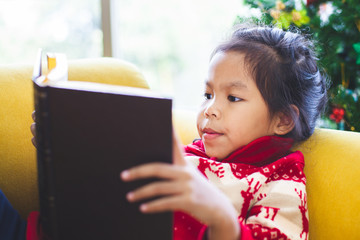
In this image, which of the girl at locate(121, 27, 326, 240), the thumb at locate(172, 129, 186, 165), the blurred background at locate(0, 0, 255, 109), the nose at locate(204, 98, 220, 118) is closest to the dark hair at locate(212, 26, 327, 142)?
the girl at locate(121, 27, 326, 240)

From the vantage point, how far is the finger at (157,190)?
0.49 metres

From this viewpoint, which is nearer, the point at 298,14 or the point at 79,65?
the point at 79,65

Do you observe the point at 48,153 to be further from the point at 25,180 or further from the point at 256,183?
the point at 25,180

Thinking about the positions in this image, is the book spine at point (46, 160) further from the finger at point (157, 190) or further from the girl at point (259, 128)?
the girl at point (259, 128)

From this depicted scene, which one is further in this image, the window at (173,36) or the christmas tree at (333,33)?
the window at (173,36)

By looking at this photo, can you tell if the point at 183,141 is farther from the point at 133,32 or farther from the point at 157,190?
the point at 133,32

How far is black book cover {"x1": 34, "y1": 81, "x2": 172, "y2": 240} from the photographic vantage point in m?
0.49

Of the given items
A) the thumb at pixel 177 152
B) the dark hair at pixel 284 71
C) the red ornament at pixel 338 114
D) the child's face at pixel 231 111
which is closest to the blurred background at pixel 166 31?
the red ornament at pixel 338 114

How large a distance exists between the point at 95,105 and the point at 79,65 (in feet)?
2.71

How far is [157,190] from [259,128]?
0.52 meters

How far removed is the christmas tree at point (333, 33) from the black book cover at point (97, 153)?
3.31 ft

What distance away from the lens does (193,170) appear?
53 centimetres

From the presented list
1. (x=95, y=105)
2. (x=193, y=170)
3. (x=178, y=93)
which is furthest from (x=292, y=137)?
(x=178, y=93)

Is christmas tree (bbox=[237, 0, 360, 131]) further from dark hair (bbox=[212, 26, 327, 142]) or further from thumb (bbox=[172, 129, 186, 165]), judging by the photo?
thumb (bbox=[172, 129, 186, 165])
